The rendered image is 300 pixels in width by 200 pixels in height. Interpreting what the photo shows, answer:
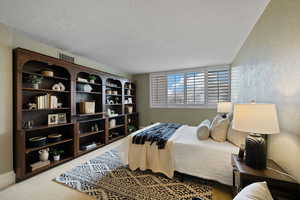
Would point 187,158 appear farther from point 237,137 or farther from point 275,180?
point 275,180

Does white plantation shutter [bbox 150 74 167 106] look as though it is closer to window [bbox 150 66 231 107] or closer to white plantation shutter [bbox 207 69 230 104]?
window [bbox 150 66 231 107]

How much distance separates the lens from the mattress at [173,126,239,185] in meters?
1.72

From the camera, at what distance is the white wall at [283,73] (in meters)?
1.09

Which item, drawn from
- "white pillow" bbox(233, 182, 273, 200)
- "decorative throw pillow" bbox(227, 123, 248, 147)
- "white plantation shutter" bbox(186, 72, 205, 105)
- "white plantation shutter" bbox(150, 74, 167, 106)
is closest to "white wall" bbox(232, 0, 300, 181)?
"decorative throw pillow" bbox(227, 123, 248, 147)

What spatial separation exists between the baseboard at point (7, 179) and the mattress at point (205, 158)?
2.48m

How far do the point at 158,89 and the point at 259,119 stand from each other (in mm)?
3886

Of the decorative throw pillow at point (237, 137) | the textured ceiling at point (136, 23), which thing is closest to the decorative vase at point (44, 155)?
the textured ceiling at point (136, 23)

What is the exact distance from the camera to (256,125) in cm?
115

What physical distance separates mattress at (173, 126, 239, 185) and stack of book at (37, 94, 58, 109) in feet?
7.85

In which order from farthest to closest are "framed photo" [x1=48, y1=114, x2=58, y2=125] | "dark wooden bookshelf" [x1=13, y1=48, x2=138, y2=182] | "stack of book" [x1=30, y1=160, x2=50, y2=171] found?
"framed photo" [x1=48, y1=114, x2=58, y2=125]
"stack of book" [x1=30, y1=160, x2=50, y2=171]
"dark wooden bookshelf" [x1=13, y1=48, x2=138, y2=182]

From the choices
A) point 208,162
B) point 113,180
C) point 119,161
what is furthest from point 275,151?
point 119,161

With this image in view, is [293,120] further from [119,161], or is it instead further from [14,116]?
[14,116]

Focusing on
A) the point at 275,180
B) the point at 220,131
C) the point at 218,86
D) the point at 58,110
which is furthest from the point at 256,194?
the point at 218,86

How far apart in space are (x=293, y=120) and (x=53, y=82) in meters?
3.72
